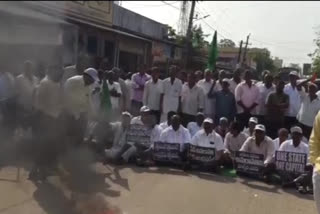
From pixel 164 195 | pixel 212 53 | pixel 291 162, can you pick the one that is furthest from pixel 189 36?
pixel 164 195

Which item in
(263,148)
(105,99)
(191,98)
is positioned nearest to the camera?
(105,99)

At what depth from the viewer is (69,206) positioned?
4605mm

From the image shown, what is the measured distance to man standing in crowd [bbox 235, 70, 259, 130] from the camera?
28.5 feet

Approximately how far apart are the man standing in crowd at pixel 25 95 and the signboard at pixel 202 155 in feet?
12.9

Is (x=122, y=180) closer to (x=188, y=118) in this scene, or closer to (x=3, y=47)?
(x=188, y=118)

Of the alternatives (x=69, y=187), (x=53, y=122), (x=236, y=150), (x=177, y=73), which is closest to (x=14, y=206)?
(x=69, y=187)

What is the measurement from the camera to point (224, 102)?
8914 millimetres

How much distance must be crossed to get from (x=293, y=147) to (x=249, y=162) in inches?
27.3

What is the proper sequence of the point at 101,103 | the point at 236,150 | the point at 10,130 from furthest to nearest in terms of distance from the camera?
1. the point at 236,150
2. the point at 101,103
3. the point at 10,130

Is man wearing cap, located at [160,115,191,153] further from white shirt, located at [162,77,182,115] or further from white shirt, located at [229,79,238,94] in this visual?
white shirt, located at [229,79,238,94]

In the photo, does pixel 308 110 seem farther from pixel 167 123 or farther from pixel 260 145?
pixel 167 123

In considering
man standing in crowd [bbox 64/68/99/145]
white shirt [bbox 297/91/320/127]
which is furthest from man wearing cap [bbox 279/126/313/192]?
man standing in crowd [bbox 64/68/99/145]

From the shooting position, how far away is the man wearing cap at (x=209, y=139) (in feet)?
26.8

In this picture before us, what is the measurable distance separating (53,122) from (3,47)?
38.2 inches
